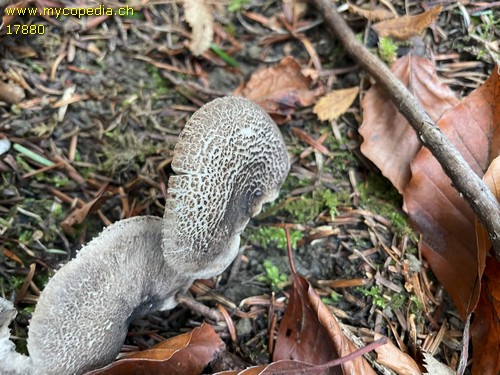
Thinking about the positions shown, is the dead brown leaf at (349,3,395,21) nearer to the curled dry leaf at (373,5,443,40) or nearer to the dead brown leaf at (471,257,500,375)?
the curled dry leaf at (373,5,443,40)

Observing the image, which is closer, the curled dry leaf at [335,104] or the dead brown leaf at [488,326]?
the dead brown leaf at [488,326]

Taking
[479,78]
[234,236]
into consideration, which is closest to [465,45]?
[479,78]

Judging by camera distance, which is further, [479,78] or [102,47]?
[102,47]

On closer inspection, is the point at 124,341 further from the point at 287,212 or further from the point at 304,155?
the point at 304,155

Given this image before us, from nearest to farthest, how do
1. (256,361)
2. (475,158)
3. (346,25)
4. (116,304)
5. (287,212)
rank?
1. (116,304)
2. (256,361)
3. (475,158)
4. (287,212)
5. (346,25)

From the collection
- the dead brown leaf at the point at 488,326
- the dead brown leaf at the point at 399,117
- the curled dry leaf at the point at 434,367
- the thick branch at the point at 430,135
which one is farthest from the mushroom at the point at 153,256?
the dead brown leaf at the point at 488,326

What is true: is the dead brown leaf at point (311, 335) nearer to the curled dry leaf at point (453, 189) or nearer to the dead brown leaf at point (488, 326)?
the dead brown leaf at point (488, 326)

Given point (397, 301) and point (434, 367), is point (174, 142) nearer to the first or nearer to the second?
point (397, 301)

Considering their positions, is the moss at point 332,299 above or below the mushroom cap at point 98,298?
below
